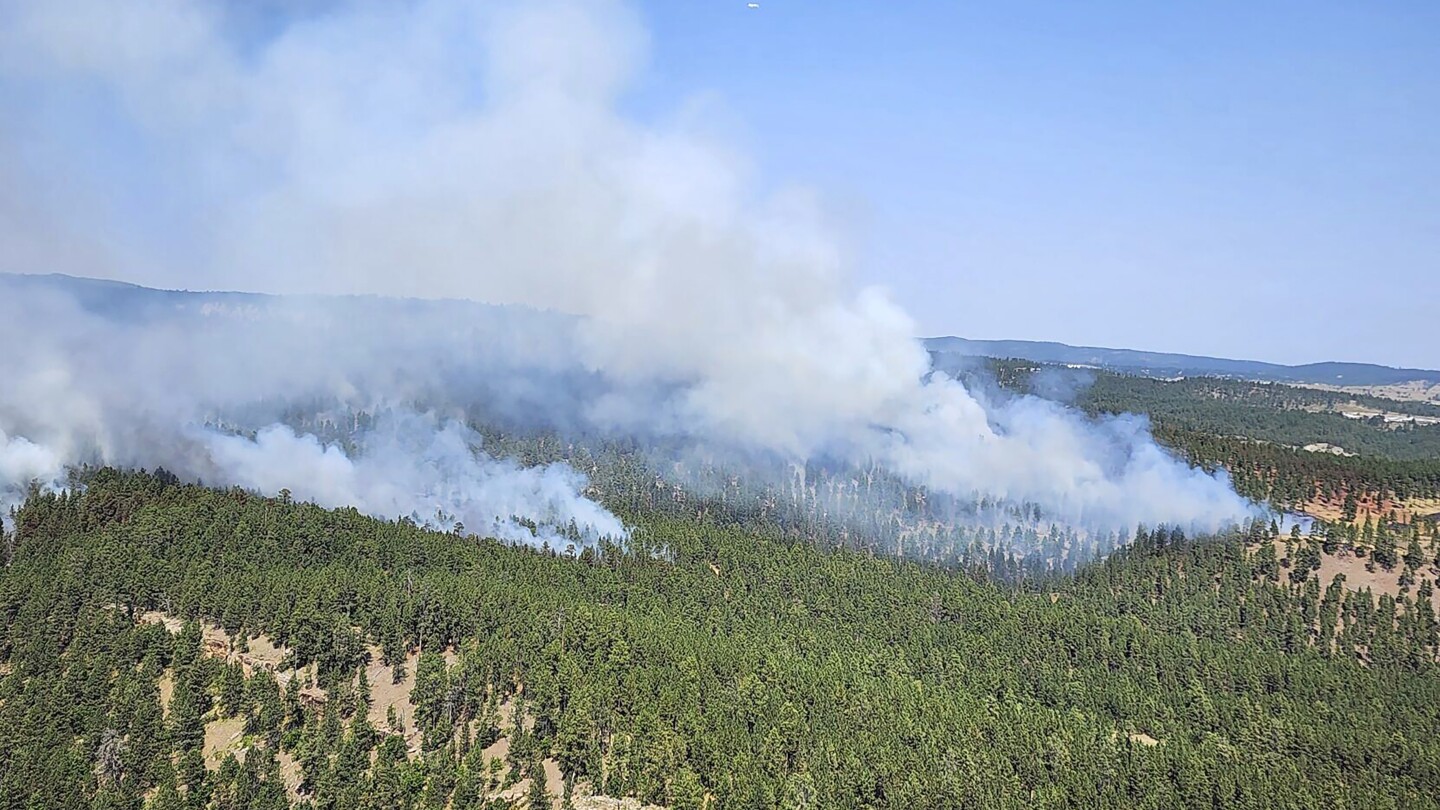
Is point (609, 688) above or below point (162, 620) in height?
above

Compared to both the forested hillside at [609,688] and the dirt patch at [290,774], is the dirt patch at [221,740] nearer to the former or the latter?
the forested hillside at [609,688]

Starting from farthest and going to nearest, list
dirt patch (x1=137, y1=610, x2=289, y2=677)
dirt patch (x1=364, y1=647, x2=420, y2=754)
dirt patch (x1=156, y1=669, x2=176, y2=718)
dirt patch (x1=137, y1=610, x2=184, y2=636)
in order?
1. dirt patch (x1=137, y1=610, x2=184, y2=636)
2. dirt patch (x1=137, y1=610, x2=289, y2=677)
3. dirt patch (x1=364, y1=647, x2=420, y2=754)
4. dirt patch (x1=156, y1=669, x2=176, y2=718)

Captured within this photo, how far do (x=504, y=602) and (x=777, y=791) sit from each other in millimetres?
66594

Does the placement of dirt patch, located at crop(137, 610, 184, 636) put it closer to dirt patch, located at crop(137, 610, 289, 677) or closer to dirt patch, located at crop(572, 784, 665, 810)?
dirt patch, located at crop(137, 610, 289, 677)

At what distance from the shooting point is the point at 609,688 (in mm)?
122750

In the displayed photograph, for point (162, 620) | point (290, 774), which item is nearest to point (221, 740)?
point (290, 774)

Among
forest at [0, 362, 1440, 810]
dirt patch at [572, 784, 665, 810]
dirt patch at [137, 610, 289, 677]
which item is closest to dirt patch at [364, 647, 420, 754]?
forest at [0, 362, 1440, 810]

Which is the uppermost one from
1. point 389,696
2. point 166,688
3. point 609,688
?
point 609,688

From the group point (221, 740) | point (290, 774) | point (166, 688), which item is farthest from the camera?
point (166, 688)

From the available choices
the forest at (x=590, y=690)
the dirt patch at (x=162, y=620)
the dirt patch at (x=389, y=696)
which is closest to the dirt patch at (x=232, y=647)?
the dirt patch at (x=162, y=620)

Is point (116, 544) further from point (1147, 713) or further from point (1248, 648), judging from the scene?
point (1248, 648)

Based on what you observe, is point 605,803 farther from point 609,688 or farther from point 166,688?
point 166,688

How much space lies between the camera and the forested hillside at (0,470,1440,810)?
10788 centimetres

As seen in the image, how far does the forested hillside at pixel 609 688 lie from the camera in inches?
4247
